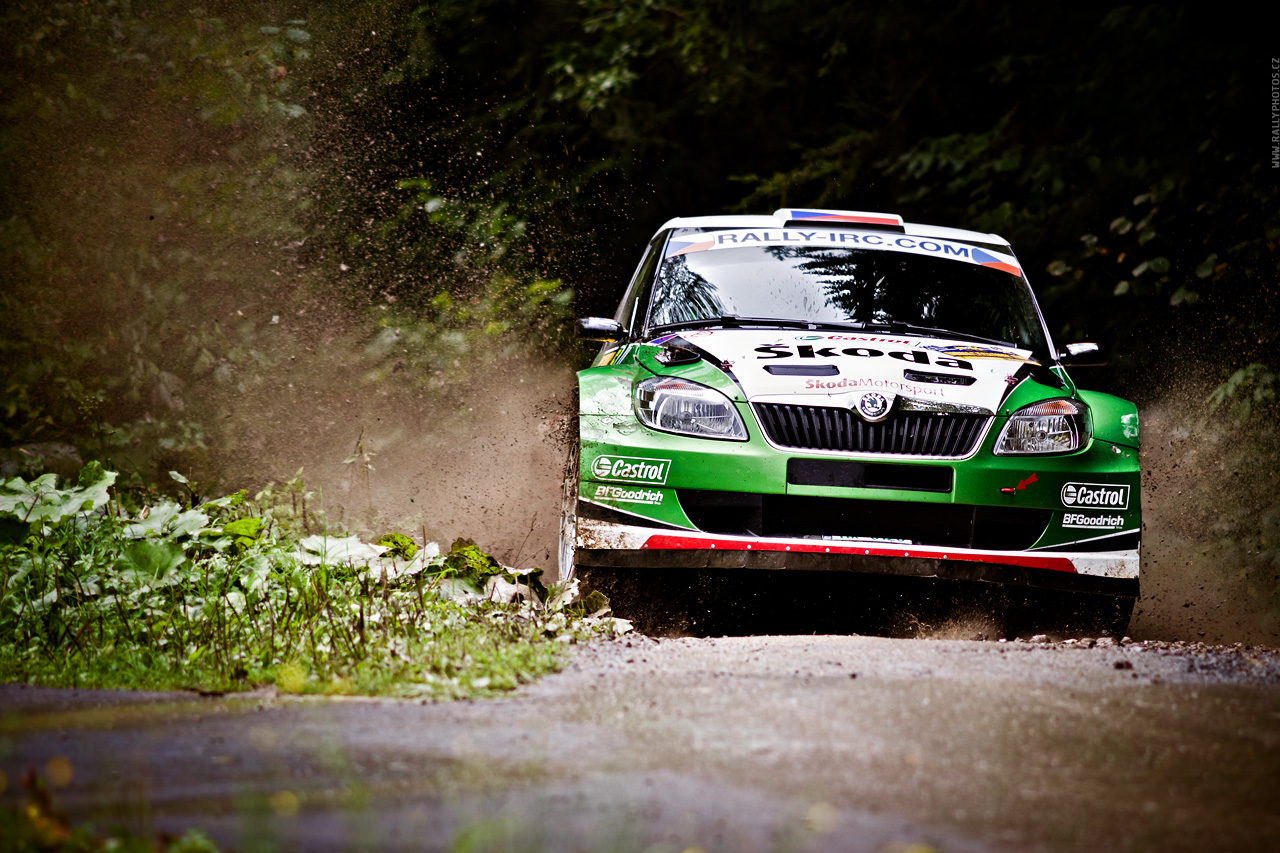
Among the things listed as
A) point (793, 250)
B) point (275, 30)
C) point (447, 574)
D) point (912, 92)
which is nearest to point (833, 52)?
point (912, 92)

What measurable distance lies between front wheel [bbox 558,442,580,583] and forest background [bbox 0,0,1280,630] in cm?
234

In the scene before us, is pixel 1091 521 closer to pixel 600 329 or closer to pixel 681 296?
pixel 681 296

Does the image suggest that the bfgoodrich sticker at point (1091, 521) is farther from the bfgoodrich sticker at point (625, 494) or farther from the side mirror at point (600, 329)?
the side mirror at point (600, 329)

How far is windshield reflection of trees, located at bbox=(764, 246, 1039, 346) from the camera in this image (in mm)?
7051

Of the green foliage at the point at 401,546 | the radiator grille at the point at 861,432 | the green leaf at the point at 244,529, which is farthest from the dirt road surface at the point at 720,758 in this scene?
the green leaf at the point at 244,529

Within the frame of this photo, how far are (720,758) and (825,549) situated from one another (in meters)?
2.13

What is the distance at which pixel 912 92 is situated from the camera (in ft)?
52.4

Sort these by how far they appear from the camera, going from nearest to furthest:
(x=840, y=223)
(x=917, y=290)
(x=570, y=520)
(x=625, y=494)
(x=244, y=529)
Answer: (x=625, y=494)
(x=570, y=520)
(x=244, y=529)
(x=917, y=290)
(x=840, y=223)

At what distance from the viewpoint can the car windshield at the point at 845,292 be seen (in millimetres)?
6961

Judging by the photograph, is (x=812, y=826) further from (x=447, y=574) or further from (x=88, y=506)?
(x=88, y=506)

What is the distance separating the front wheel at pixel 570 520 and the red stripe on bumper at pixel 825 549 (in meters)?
0.47

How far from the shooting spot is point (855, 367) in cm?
604

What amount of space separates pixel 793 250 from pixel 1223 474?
3.99 meters

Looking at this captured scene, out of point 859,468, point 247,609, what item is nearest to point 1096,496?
point 859,468
